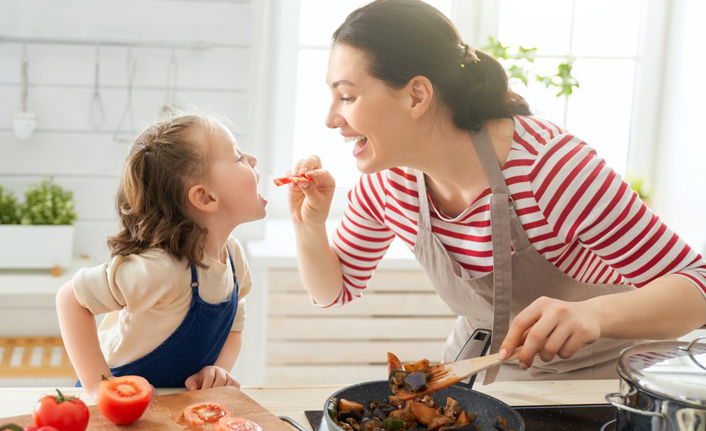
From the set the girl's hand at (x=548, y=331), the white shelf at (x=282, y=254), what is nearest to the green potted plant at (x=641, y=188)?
the white shelf at (x=282, y=254)

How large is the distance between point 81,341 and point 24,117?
4.78ft

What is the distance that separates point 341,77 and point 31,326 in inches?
66.6

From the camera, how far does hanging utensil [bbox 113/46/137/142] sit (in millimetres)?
2494

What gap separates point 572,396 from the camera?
1257 mm

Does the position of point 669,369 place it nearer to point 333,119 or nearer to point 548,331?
point 548,331

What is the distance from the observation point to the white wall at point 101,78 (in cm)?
244

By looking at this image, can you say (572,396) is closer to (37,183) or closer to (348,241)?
(348,241)

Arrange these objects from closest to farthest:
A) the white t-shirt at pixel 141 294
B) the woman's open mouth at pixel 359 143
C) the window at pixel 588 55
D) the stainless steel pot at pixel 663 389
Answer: the stainless steel pot at pixel 663 389 → the white t-shirt at pixel 141 294 → the woman's open mouth at pixel 359 143 → the window at pixel 588 55

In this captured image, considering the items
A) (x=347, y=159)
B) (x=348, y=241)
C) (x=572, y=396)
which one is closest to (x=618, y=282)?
(x=572, y=396)

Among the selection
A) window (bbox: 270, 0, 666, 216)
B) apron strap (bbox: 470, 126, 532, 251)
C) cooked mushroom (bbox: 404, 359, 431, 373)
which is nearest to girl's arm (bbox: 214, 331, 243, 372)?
cooked mushroom (bbox: 404, 359, 431, 373)

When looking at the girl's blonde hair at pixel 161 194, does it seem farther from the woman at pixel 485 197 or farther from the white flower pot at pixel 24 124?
the white flower pot at pixel 24 124

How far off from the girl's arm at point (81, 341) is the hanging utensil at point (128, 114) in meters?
1.39

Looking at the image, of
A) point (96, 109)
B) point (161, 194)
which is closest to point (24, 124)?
point (96, 109)

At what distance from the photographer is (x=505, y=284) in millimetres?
1385
